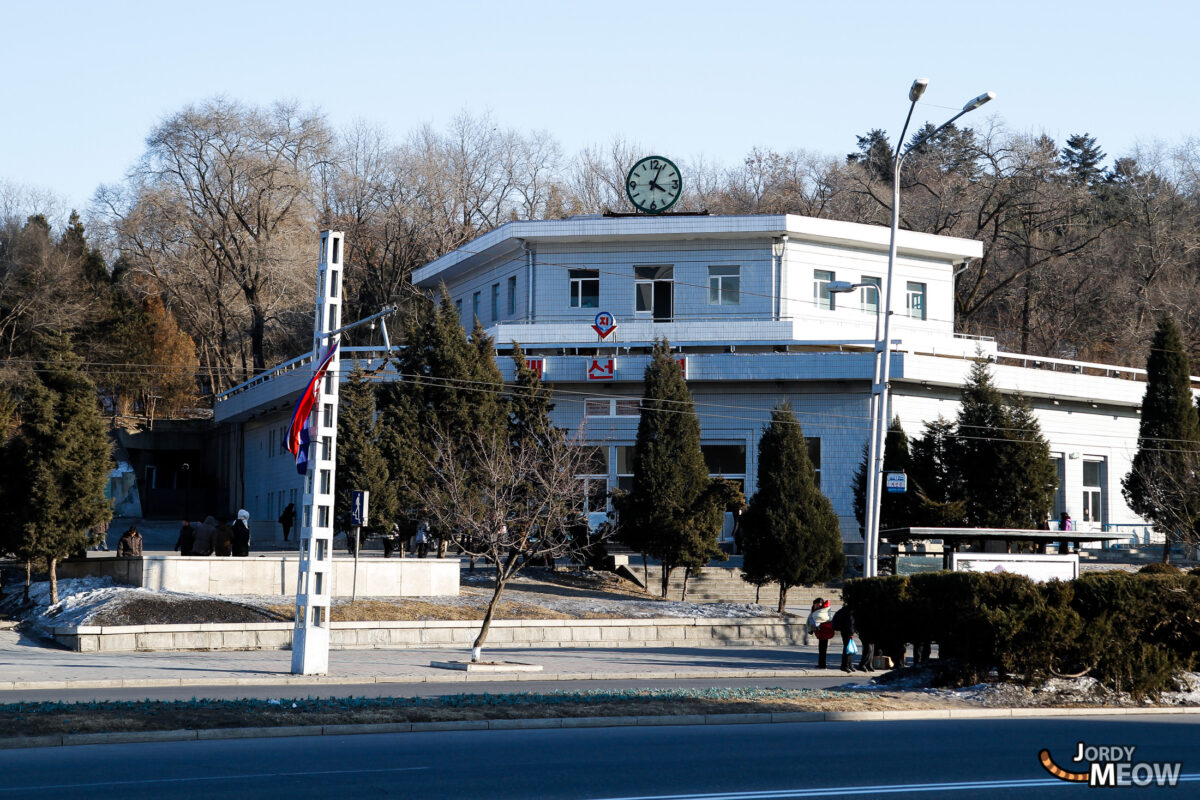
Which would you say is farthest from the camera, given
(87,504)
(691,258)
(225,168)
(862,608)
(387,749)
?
(225,168)

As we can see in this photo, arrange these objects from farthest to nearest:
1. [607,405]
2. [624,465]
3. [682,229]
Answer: [682,229], [624,465], [607,405]

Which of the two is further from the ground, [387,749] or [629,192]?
[629,192]

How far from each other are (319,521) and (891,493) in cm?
2261

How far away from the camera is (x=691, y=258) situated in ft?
151

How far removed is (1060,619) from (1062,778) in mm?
7068

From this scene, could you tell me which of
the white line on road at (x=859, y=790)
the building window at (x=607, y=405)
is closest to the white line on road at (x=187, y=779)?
the white line on road at (x=859, y=790)

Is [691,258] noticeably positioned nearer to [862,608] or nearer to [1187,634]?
[862,608]

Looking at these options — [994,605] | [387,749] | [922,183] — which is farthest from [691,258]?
[387,749]

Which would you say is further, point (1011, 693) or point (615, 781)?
point (1011, 693)

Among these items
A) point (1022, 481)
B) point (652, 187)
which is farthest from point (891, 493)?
point (652, 187)

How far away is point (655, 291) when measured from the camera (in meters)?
46.1

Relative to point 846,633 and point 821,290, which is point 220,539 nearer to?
point 846,633

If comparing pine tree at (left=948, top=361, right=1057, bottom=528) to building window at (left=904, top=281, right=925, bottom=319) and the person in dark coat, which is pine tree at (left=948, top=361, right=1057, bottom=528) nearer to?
building window at (left=904, top=281, right=925, bottom=319)

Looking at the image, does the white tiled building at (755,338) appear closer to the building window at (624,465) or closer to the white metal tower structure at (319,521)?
the building window at (624,465)
